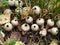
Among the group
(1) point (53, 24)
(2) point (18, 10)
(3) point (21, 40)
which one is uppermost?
(2) point (18, 10)

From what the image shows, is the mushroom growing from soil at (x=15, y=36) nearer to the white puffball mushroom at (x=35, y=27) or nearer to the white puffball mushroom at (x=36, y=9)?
the white puffball mushroom at (x=35, y=27)

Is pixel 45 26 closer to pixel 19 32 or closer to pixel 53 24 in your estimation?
pixel 53 24

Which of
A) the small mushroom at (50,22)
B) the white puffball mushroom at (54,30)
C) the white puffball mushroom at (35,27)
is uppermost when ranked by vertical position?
the small mushroom at (50,22)

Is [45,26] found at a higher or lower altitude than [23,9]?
lower

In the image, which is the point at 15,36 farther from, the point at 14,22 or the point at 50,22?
the point at 50,22

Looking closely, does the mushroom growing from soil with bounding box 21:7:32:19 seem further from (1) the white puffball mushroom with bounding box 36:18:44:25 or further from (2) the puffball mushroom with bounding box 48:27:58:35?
(2) the puffball mushroom with bounding box 48:27:58:35

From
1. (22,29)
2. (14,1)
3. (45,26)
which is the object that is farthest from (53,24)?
(14,1)

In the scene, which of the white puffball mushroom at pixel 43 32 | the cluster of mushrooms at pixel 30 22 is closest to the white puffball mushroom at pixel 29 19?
the cluster of mushrooms at pixel 30 22

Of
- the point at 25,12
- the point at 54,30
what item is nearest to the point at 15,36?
the point at 25,12
